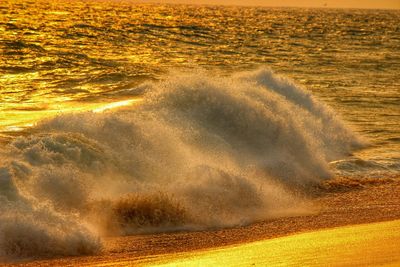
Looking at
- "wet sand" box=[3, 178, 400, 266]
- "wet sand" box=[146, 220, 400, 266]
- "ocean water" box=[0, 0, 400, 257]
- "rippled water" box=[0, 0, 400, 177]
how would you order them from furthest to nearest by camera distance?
"rippled water" box=[0, 0, 400, 177]
"ocean water" box=[0, 0, 400, 257]
"wet sand" box=[3, 178, 400, 266]
"wet sand" box=[146, 220, 400, 266]

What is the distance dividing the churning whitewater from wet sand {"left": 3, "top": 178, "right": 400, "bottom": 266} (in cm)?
26

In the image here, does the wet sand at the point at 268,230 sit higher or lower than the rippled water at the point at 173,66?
higher

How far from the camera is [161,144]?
36.4ft

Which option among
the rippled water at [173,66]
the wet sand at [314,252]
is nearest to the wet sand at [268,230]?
the wet sand at [314,252]

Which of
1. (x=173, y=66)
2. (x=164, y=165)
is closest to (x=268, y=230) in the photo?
(x=164, y=165)

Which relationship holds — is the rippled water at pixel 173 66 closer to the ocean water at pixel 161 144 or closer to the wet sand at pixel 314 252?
the ocean water at pixel 161 144

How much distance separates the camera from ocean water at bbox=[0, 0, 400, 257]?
828 cm

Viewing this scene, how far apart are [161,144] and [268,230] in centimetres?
315

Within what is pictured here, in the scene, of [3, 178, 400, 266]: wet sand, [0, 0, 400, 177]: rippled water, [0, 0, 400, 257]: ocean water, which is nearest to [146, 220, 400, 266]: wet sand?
[3, 178, 400, 266]: wet sand

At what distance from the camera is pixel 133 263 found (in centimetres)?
658

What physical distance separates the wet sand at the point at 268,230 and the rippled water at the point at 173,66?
190 centimetres

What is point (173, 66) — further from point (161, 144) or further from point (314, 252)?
point (314, 252)

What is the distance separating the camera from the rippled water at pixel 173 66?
15.6m

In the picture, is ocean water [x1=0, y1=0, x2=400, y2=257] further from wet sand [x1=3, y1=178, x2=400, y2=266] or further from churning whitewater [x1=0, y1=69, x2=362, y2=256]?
wet sand [x1=3, y1=178, x2=400, y2=266]
